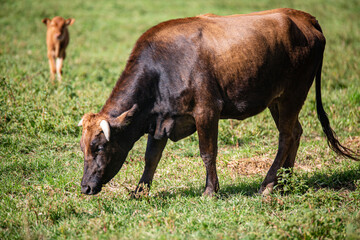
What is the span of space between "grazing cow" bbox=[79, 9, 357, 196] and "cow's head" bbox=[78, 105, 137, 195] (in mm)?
11

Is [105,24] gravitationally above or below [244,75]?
below

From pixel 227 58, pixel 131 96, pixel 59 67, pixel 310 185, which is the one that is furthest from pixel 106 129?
pixel 59 67

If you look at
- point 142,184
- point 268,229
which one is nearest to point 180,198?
point 142,184

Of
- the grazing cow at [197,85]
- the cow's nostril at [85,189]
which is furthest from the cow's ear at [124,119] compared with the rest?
the cow's nostril at [85,189]

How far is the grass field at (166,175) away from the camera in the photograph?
14.5ft

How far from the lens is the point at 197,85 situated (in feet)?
Answer: 16.8

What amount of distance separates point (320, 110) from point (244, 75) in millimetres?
1562

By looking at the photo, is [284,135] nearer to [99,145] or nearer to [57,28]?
[99,145]

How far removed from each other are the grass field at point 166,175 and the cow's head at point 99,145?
300 mm

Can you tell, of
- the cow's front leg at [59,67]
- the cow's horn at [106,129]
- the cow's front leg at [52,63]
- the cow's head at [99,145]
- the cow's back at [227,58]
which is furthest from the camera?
the cow's front leg at [52,63]

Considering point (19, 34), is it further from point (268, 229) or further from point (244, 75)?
point (268, 229)

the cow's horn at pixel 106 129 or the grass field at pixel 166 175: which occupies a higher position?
the cow's horn at pixel 106 129

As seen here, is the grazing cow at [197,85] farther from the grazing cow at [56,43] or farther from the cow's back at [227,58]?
the grazing cow at [56,43]

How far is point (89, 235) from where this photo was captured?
169 inches
